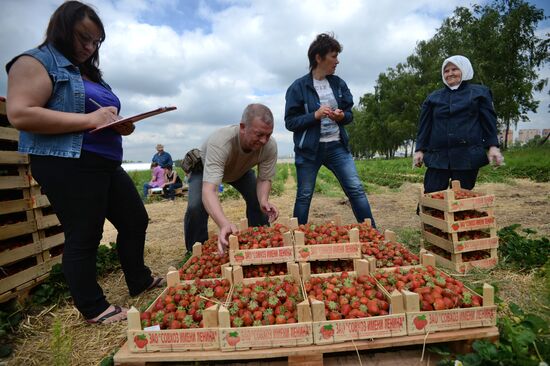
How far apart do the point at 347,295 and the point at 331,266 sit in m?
0.56

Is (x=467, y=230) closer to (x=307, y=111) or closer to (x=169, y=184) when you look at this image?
(x=307, y=111)

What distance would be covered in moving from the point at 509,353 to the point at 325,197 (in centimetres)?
818

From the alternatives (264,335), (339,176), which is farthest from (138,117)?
(339,176)

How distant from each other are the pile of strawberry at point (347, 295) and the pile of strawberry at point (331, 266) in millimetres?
181

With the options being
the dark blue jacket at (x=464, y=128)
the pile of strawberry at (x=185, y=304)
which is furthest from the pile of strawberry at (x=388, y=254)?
the dark blue jacket at (x=464, y=128)

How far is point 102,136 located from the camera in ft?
7.61

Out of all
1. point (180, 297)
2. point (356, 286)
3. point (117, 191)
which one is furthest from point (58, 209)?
point (356, 286)

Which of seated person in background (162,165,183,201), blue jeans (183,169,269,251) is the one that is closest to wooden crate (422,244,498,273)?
blue jeans (183,169,269,251)

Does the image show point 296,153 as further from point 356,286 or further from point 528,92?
point 528,92

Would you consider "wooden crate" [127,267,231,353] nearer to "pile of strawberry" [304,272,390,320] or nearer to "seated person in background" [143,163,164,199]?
"pile of strawberry" [304,272,390,320]

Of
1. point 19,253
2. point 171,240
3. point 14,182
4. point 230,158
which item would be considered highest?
point 230,158

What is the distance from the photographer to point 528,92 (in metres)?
23.5

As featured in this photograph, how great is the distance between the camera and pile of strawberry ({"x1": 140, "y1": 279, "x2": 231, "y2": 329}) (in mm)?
1814

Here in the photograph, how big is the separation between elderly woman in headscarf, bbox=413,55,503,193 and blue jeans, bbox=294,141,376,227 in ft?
2.93
